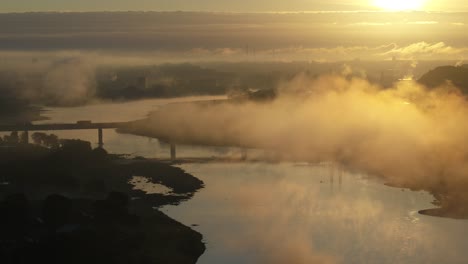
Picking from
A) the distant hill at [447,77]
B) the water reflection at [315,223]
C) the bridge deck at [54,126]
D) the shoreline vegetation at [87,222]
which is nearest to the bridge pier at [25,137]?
the bridge deck at [54,126]

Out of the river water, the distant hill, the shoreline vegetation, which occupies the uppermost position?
the distant hill

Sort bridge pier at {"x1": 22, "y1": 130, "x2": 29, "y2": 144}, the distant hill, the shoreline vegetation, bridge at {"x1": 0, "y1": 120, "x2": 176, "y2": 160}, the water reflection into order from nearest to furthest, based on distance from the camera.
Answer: the shoreline vegetation, the water reflection, bridge pier at {"x1": 22, "y1": 130, "x2": 29, "y2": 144}, bridge at {"x1": 0, "y1": 120, "x2": 176, "y2": 160}, the distant hill

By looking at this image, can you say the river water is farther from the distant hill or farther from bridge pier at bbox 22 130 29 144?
the distant hill

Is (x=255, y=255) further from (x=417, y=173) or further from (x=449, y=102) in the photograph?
(x=449, y=102)

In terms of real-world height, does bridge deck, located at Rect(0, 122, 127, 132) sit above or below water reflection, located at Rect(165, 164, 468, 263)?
above

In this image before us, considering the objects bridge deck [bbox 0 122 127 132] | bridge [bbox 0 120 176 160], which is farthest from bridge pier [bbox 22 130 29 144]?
bridge deck [bbox 0 122 127 132]

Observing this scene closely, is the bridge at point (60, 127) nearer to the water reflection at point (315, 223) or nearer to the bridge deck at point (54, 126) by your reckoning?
the bridge deck at point (54, 126)

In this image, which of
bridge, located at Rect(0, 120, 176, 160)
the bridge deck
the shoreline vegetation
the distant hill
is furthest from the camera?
the distant hill
